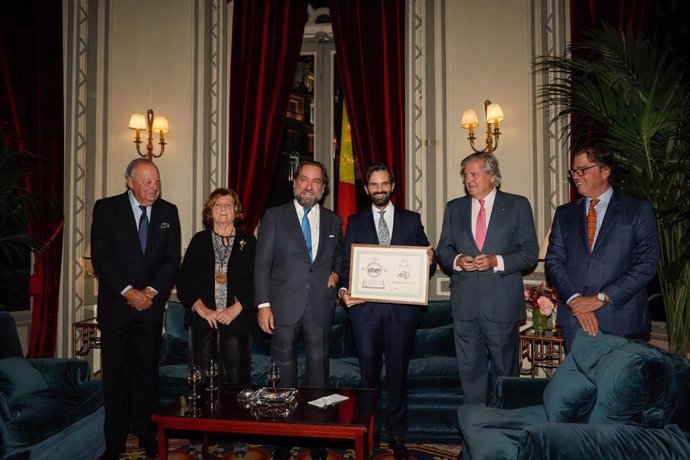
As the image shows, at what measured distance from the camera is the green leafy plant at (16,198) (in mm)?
4711

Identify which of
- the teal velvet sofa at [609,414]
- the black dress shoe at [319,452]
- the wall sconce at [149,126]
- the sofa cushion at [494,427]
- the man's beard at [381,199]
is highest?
the wall sconce at [149,126]

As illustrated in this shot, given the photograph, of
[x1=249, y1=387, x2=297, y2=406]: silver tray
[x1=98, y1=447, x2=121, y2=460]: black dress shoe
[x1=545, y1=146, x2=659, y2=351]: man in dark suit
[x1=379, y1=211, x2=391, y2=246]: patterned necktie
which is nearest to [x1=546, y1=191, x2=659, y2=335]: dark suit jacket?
[x1=545, y1=146, x2=659, y2=351]: man in dark suit

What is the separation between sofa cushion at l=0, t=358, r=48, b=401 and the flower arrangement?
12.2 ft

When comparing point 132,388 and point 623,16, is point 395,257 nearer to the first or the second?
point 132,388

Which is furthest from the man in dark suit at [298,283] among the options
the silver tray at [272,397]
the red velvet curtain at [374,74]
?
the red velvet curtain at [374,74]

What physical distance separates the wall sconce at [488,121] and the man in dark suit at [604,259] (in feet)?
6.59

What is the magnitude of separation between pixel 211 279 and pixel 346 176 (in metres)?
2.68

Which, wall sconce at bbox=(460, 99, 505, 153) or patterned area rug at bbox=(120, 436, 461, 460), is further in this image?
wall sconce at bbox=(460, 99, 505, 153)

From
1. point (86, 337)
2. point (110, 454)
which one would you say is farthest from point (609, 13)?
point (86, 337)

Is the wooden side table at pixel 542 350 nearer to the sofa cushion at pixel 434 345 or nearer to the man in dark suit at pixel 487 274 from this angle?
the sofa cushion at pixel 434 345

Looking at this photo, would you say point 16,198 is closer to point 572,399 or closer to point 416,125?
point 416,125

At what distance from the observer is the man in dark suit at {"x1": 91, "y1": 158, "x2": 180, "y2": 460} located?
3.48 m

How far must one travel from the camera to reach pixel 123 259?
3.53 m

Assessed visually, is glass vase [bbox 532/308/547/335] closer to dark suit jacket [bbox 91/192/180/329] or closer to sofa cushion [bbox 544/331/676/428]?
sofa cushion [bbox 544/331/676/428]
